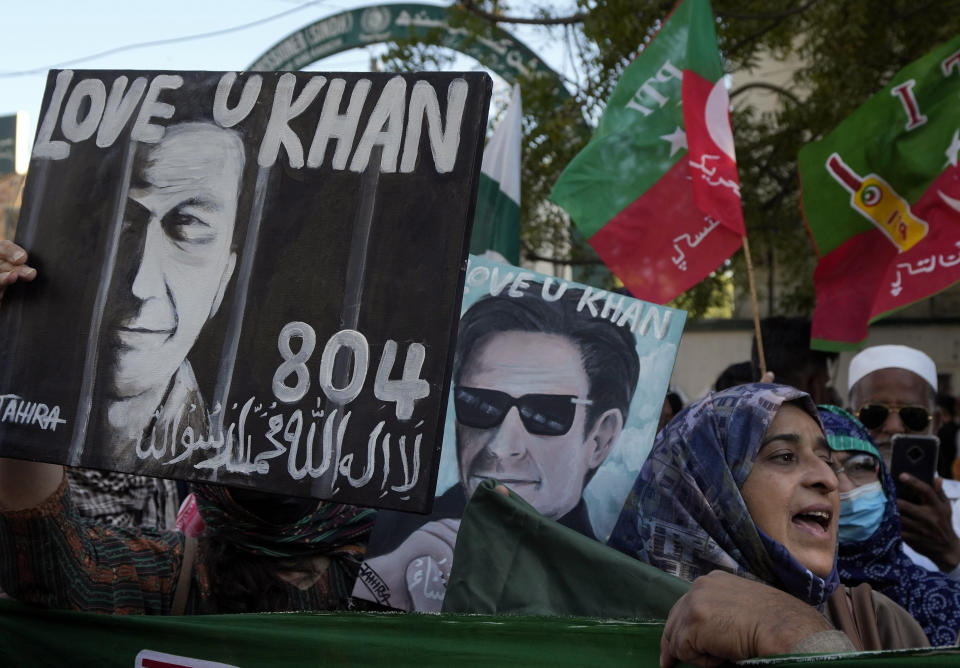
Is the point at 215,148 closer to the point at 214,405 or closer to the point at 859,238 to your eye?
the point at 214,405

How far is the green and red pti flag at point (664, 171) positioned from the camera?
4.57 m

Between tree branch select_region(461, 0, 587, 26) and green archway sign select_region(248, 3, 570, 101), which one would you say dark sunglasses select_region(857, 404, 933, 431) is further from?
green archway sign select_region(248, 3, 570, 101)

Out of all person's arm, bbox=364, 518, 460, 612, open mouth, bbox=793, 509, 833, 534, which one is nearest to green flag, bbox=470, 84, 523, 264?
person's arm, bbox=364, 518, 460, 612

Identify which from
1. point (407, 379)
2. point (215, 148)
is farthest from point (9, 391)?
point (407, 379)

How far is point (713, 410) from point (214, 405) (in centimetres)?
114

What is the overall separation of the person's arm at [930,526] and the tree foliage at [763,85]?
479cm

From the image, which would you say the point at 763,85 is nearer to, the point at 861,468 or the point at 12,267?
the point at 861,468

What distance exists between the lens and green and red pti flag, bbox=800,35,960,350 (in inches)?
177

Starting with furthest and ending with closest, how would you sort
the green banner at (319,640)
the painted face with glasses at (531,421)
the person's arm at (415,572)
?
the painted face with glasses at (531,421) → the person's arm at (415,572) → the green banner at (319,640)

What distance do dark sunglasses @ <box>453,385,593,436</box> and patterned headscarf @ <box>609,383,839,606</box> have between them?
30 cm

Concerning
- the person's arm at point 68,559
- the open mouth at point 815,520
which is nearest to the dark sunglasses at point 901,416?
the open mouth at point 815,520

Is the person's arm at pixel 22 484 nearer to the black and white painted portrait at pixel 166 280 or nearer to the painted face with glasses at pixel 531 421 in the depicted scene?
the black and white painted portrait at pixel 166 280

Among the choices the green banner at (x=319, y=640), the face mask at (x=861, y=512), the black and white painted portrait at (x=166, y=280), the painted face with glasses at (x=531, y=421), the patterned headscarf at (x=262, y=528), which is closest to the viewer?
the green banner at (x=319, y=640)

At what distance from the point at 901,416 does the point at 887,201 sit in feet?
3.46
